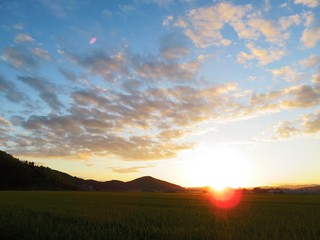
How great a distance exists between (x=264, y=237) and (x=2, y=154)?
173 meters

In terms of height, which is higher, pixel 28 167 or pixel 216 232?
pixel 28 167

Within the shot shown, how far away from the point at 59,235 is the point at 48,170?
16376 centimetres

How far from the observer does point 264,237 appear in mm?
7887

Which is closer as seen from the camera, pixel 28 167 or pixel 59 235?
pixel 59 235

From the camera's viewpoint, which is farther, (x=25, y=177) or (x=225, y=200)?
(x=25, y=177)

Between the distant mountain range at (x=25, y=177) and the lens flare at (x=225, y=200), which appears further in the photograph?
the distant mountain range at (x=25, y=177)

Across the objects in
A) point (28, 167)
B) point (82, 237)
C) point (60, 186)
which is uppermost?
point (28, 167)

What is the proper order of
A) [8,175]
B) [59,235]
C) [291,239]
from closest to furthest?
[291,239]
[59,235]
[8,175]

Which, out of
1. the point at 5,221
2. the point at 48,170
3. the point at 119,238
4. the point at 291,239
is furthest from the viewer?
the point at 48,170

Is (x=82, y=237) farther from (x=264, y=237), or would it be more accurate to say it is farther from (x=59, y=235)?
(x=264, y=237)

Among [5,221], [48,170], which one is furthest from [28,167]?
[5,221]

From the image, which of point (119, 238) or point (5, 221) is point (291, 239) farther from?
point (5, 221)

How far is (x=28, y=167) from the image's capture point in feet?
502

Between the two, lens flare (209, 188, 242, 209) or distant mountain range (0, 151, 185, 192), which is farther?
distant mountain range (0, 151, 185, 192)
